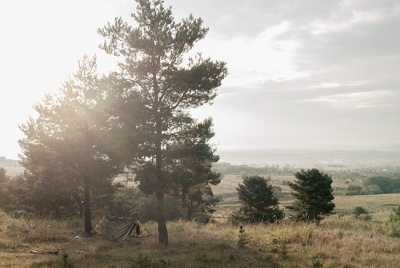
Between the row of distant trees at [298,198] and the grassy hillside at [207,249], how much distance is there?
25948mm

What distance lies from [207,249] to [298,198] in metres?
36.5

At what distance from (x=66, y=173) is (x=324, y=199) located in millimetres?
36720

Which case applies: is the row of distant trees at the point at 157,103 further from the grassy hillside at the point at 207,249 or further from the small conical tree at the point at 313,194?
the small conical tree at the point at 313,194

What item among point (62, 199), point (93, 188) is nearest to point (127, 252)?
point (93, 188)

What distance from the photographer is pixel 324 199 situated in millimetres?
51750

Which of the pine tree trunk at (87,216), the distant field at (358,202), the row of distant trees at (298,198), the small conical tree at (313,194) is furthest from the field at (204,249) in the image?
the distant field at (358,202)

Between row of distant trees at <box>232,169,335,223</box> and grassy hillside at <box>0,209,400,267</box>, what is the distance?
2595 cm

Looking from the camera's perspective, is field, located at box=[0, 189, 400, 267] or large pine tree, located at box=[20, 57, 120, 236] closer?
field, located at box=[0, 189, 400, 267]

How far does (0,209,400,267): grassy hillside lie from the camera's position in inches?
627

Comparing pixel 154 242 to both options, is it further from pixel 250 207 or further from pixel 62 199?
pixel 250 207

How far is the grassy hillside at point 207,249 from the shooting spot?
15.9 metres

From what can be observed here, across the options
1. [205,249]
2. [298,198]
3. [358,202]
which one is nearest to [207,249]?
[205,249]

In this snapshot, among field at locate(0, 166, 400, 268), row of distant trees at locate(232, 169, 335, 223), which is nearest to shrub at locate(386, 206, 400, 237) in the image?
field at locate(0, 166, 400, 268)

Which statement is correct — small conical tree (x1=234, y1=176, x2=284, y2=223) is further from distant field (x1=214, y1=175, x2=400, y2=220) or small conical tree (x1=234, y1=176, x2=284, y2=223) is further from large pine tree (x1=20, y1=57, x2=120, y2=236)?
large pine tree (x1=20, y1=57, x2=120, y2=236)
